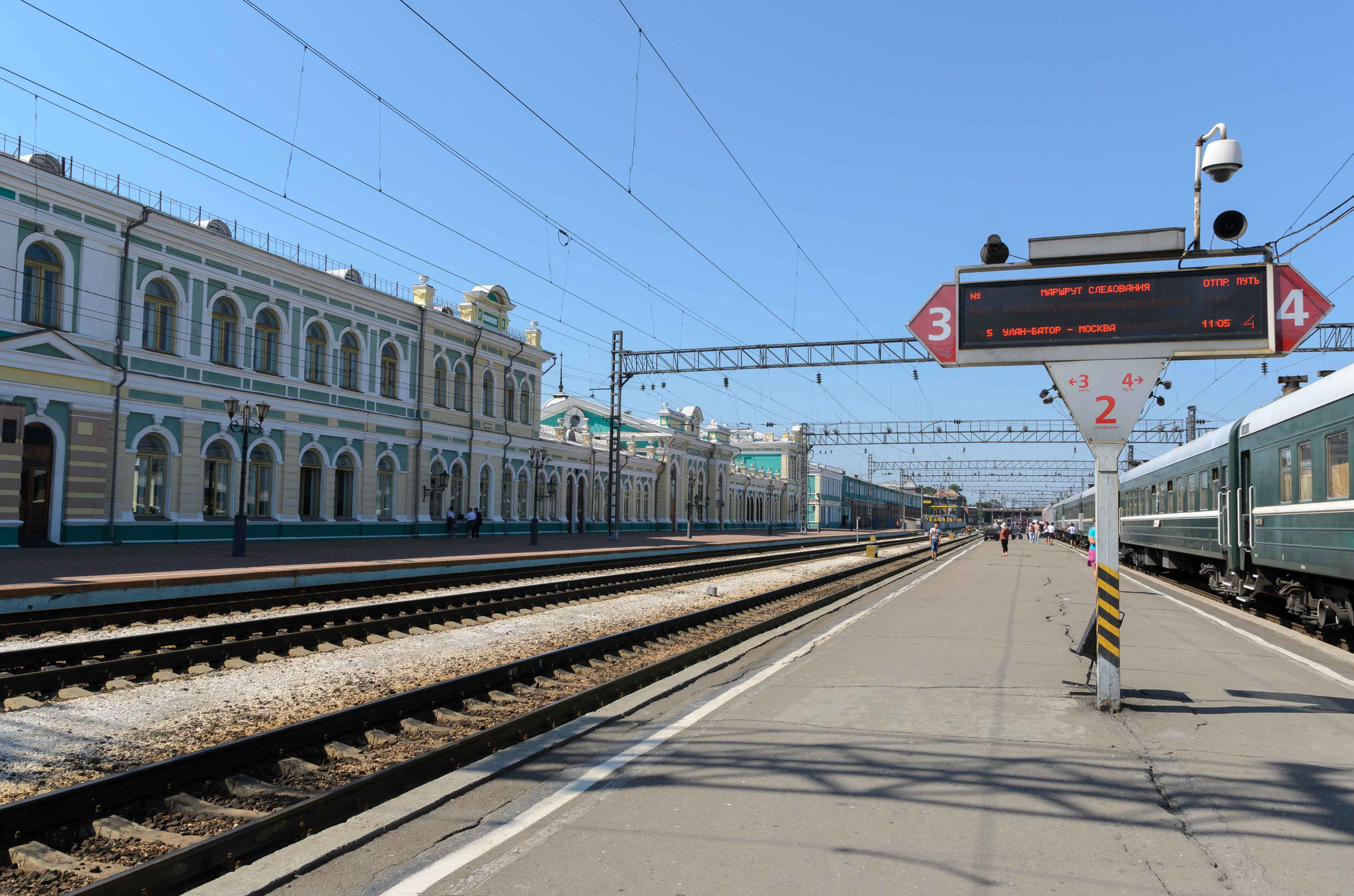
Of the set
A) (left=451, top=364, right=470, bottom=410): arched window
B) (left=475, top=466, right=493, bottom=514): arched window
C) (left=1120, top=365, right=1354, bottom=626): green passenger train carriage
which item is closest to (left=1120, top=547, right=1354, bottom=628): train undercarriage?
(left=1120, top=365, right=1354, bottom=626): green passenger train carriage

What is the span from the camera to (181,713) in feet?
24.9

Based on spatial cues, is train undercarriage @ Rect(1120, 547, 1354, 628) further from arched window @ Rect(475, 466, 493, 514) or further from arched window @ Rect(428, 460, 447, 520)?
arched window @ Rect(475, 466, 493, 514)

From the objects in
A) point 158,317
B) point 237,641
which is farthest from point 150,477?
point 237,641

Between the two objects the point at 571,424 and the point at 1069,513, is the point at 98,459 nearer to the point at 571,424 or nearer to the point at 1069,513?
the point at 571,424

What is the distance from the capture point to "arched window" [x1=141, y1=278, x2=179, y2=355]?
87.2ft

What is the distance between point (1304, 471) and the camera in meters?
12.4

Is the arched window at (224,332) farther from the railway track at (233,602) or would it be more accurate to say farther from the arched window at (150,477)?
the railway track at (233,602)

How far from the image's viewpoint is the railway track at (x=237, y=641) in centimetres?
858

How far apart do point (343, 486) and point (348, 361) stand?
4.84 metres

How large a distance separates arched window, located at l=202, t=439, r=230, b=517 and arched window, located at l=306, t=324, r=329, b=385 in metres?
4.82

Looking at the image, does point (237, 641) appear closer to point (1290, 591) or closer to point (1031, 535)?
point (1290, 591)

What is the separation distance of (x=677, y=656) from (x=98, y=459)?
2172 cm

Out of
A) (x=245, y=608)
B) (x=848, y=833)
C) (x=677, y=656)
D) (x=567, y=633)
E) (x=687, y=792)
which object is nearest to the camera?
(x=848, y=833)

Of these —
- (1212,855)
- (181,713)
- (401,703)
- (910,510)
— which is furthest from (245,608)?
(910,510)
